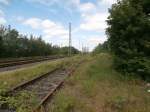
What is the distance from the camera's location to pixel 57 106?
7.40m

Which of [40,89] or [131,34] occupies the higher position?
[131,34]

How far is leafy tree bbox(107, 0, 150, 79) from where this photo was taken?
13.7 metres

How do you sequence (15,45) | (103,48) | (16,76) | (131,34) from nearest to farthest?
(131,34) < (16,76) < (103,48) < (15,45)

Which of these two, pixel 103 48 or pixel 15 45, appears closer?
pixel 103 48

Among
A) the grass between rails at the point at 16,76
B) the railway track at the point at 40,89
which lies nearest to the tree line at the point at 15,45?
the grass between rails at the point at 16,76

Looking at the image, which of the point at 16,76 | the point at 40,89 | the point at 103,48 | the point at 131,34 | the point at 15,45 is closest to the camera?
the point at 40,89

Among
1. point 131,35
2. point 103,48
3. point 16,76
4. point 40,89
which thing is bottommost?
point 40,89

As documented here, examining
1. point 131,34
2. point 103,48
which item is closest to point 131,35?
point 131,34

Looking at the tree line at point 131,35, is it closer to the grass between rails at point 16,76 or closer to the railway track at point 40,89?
the railway track at point 40,89

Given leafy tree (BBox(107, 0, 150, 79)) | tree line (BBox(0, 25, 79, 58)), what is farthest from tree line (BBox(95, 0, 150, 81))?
tree line (BBox(0, 25, 79, 58))

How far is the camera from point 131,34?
1424cm

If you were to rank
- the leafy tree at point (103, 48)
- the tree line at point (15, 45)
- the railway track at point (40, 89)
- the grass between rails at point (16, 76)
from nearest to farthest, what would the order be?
the railway track at point (40, 89) → the grass between rails at point (16, 76) → the leafy tree at point (103, 48) → the tree line at point (15, 45)

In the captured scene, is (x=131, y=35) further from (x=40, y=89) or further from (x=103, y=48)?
(x=103, y=48)

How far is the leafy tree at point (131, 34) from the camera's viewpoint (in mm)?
13664
